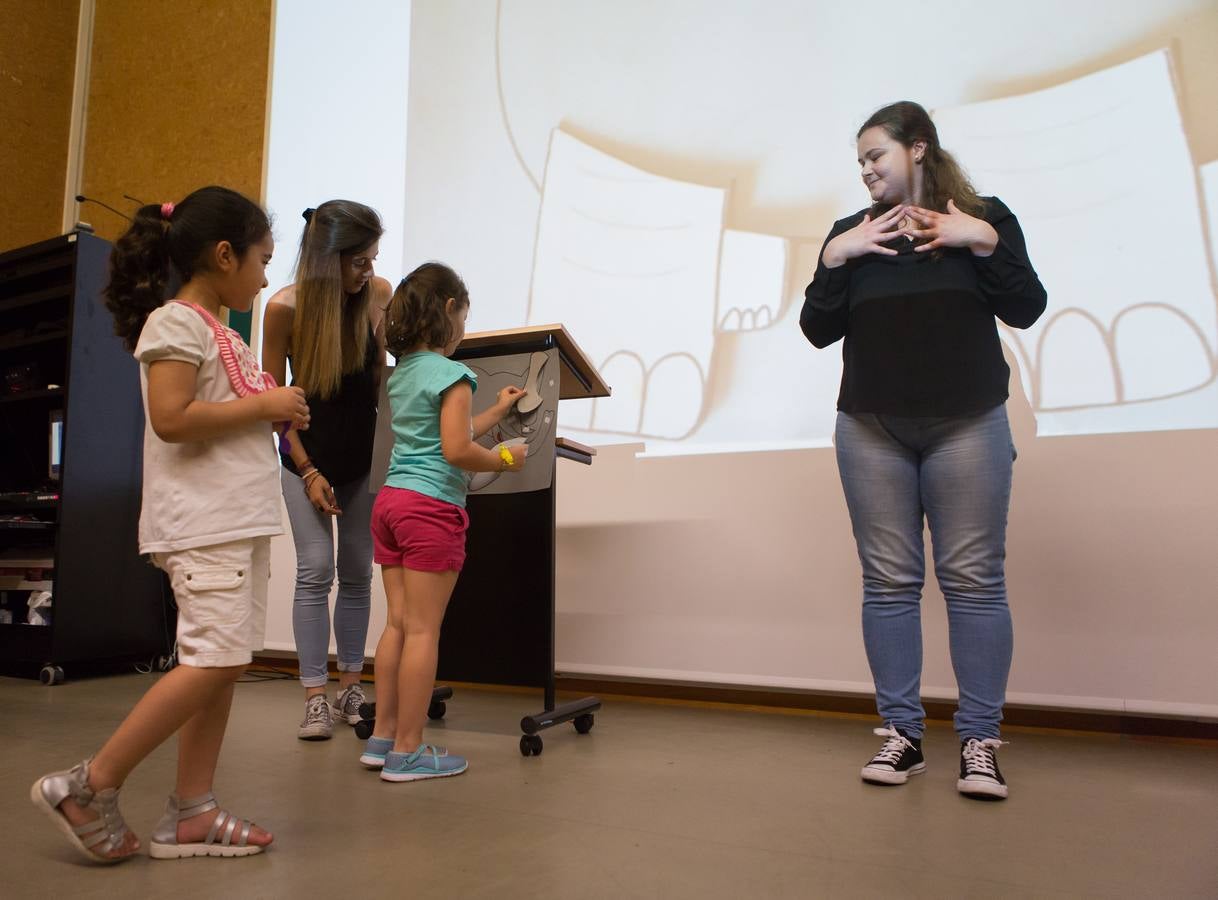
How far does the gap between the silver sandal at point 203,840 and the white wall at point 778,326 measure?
153 centimetres

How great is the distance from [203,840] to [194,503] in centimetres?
46

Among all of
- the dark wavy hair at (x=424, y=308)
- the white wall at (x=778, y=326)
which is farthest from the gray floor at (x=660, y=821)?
the dark wavy hair at (x=424, y=308)

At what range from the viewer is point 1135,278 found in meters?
2.13

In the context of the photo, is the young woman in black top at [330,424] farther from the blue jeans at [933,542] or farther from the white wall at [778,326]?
the blue jeans at [933,542]

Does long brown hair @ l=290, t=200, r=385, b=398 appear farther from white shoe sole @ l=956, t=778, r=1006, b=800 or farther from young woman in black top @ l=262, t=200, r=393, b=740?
white shoe sole @ l=956, t=778, r=1006, b=800

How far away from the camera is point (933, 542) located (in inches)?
65.9

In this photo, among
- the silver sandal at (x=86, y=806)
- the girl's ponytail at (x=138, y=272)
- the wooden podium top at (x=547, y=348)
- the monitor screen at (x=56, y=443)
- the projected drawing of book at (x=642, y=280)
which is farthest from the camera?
the monitor screen at (x=56, y=443)

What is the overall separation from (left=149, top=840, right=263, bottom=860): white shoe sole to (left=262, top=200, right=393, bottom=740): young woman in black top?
808 mm

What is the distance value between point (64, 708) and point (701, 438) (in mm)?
1890

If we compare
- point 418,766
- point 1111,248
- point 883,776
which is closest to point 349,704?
point 418,766

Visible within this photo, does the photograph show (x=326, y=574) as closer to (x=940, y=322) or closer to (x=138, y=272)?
(x=138, y=272)

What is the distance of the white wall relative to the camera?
2.10m

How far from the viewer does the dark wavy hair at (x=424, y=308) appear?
1693 millimetres

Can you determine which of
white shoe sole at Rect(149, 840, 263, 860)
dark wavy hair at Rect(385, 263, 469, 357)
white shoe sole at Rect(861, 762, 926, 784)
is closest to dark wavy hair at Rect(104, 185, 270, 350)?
dark wavy hair at Rect(385, 263, 469, 357)
